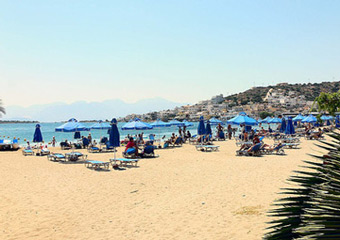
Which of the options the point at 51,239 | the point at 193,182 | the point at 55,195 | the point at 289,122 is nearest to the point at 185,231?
the point at 51,239

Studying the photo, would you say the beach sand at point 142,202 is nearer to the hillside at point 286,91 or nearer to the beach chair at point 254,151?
the beach chair at point 254,151

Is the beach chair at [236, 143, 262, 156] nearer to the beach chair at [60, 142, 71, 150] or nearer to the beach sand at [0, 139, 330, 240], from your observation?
the beach sand at [0, 139, 330, 240]

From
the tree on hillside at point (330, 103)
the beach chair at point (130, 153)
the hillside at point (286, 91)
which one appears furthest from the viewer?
the hillside at point (286, 91)

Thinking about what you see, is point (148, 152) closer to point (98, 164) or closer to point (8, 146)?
point (98, 164)

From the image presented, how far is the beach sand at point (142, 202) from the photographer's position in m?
5.53

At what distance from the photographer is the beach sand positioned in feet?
18.1

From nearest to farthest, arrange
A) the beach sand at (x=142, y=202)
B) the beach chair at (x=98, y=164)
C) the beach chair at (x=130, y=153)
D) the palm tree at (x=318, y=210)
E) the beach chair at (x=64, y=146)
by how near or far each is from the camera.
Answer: the palm tree at (x=318, y=210)
the beach sand at (x=142, y=202)
the beach chair at (x=98, y=164)
the beach chair at (x=130, y=153)
the beach chair at (x=64, y=146)

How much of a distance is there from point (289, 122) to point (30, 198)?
705 inches

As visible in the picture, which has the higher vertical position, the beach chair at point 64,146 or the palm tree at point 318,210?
the palm tree at point 318,210

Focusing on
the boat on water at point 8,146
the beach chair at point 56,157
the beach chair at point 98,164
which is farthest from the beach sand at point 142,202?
the boat on water at point 8,146

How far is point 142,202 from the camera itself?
7355mm

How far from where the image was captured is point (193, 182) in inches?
365

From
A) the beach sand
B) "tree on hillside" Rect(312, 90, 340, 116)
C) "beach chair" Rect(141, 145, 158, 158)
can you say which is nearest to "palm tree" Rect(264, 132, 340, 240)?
"tree on hillside" Rect(312, 90, 340, 116)

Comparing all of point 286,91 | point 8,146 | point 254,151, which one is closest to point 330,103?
point 254,151
